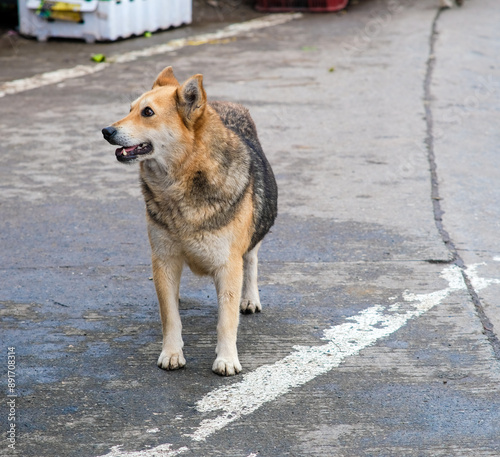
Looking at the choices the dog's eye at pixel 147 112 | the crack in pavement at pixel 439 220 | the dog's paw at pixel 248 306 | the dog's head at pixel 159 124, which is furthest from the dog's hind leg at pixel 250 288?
the crack in pavement at pixel 439 220

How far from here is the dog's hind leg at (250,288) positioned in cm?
477

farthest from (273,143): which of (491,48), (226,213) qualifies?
(491,48)

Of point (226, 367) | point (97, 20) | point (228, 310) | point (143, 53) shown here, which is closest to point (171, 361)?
point (226, 367)

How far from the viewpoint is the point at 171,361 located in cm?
410

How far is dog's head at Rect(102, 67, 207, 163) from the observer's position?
393 cm

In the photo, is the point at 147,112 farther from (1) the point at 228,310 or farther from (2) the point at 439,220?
(2) the point at 439,220

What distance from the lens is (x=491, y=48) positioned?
39.9 feet

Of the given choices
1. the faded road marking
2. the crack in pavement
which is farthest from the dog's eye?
the crack in pavement

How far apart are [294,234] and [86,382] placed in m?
2.42

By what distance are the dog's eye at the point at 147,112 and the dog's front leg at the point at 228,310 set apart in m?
0.88

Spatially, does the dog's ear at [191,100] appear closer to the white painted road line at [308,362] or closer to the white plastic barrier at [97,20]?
the white painted road line at [308,362]

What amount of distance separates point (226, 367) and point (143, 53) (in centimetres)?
831

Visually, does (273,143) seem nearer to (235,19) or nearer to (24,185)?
(24,185)

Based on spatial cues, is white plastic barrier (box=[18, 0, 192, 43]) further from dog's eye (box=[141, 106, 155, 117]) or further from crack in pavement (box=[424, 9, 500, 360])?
dog's eye (box=[141, 106, 155, 117])
